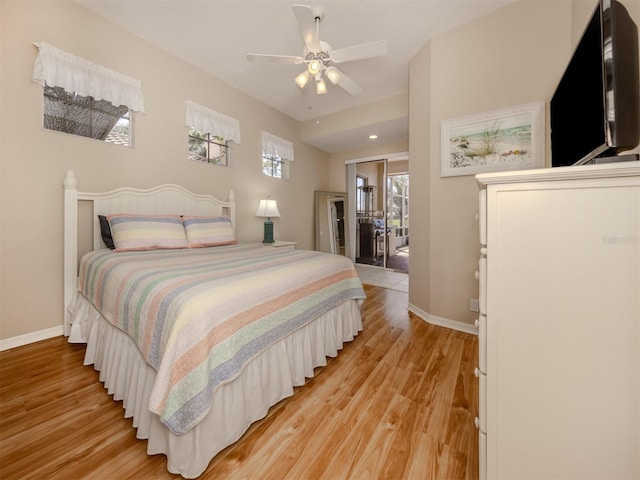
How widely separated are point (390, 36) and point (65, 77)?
2913 mm

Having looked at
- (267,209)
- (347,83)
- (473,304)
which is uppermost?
(347,83)

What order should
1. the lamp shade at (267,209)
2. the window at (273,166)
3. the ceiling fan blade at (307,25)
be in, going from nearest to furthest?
the ceiling fan blade at (307,25) < the lamp shade at (267,209) < the window at (273,166)

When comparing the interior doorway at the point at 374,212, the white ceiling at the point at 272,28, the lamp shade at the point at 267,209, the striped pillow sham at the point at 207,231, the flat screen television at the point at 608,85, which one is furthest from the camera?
the interior doorway at the point at 374,212

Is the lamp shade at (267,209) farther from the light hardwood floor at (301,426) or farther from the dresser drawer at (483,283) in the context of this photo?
the dresser drawer at (483,283)

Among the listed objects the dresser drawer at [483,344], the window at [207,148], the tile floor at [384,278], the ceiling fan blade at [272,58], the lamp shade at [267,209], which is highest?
the ceiling fan blade at [272,58]

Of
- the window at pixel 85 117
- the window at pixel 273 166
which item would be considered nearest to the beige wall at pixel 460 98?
the window at pixel 273 166

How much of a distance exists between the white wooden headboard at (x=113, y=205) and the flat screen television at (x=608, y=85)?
321cm

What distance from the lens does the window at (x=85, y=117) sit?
2.10 metres

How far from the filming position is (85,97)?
2273mm

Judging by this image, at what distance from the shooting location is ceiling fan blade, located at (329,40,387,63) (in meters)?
1.92

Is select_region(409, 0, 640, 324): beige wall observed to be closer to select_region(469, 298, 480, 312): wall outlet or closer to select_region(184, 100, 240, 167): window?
select_region(469, 298, 480, 312): wall outlet

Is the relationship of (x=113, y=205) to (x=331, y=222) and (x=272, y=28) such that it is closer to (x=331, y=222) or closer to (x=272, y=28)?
(x=272, y=28)

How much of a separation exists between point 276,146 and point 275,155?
0.14 metres

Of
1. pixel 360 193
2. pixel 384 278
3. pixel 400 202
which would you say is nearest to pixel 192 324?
pixel 384 278
